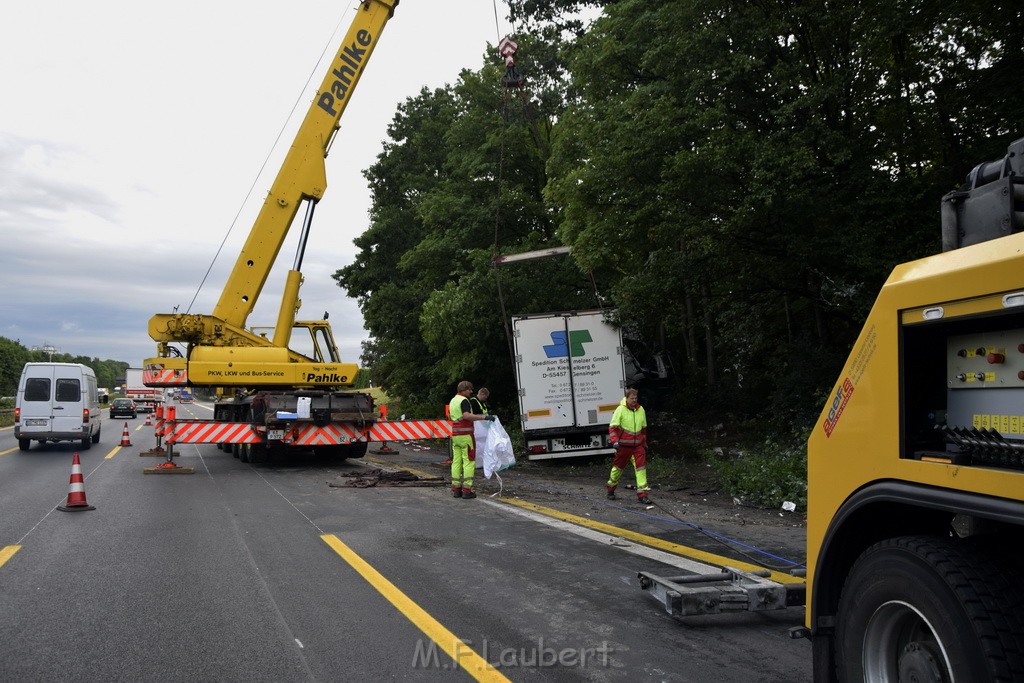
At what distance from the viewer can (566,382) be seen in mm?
15516

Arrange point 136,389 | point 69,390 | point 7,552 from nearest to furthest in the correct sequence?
1. point 7,552
2. point 69,390
3. point 136,389

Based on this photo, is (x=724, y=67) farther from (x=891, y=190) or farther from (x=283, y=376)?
(x=283, y=376)

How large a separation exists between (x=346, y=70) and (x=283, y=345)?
623 centimetres

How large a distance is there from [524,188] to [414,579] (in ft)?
60.9

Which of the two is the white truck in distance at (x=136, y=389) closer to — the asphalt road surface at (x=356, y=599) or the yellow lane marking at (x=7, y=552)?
the asphalt road surface at (x=356, y=599)

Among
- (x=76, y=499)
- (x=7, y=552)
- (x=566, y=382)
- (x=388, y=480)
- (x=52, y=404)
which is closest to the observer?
(x=7, y=552)

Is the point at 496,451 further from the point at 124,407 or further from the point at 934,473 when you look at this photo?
the point at 124,407

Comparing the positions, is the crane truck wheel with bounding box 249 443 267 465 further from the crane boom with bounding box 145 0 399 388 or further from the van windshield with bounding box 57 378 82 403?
the van windshield with bounding box 57 378 82 403

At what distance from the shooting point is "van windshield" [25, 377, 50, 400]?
2103 centimetres

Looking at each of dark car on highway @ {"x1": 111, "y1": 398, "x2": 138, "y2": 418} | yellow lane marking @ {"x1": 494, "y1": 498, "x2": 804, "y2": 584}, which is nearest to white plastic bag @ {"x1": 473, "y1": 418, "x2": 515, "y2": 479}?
yellow lane marking @ {"x1": 494, "y1": 498, "x2": 804, "y2": 584}

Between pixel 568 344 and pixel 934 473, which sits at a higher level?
pixel 568 344

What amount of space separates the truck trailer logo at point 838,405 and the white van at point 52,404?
22050mm

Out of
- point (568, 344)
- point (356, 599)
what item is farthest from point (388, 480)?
point (356, 599)

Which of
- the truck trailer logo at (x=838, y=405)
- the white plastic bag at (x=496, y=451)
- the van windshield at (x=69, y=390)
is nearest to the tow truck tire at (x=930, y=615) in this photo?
the truck trailer logo at (x=838, y=405)
